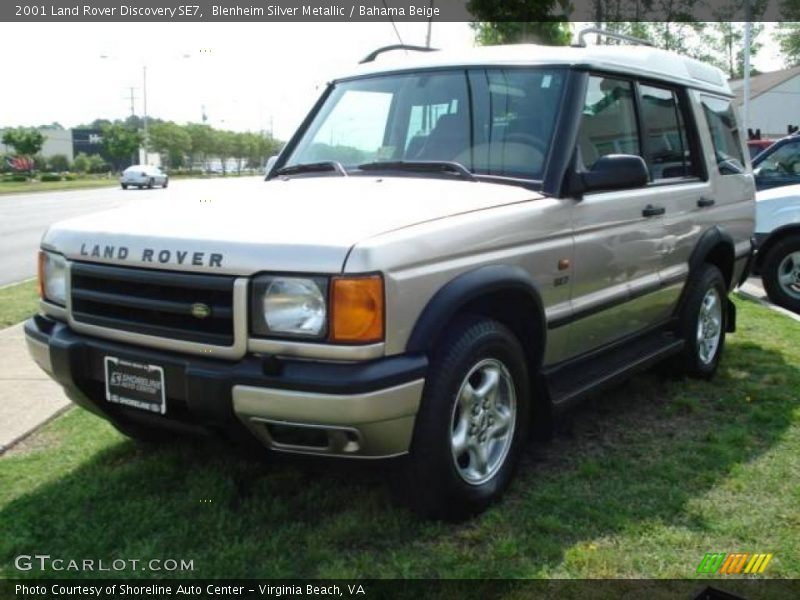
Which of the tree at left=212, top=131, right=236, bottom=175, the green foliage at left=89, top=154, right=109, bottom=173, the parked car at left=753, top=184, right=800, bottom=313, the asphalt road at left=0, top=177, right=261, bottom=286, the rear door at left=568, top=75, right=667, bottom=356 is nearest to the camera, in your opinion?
the rear door at left=568, top=75, right=667, bottom=356

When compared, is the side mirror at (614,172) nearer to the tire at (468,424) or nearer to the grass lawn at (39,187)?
the tire at (468,424)

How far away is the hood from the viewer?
9.39 ft

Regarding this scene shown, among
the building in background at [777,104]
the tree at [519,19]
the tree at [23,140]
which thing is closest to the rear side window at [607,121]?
the tree at [519,19]

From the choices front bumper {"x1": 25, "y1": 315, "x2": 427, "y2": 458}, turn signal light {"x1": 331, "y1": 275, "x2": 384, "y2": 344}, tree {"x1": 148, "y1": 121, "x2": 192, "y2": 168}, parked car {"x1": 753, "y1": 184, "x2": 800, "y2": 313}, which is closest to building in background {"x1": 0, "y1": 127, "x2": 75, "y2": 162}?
tree {"x1": 148, "y1": 121, "x2": 192, "y2": 168}

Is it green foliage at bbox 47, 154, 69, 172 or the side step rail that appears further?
green foliage at bbox 47, 154, 69, 172

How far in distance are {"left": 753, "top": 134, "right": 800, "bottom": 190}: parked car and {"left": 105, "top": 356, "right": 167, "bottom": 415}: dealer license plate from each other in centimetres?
937

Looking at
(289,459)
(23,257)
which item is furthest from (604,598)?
(23,257)

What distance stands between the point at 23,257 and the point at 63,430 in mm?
9651

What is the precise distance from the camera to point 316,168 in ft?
13.9

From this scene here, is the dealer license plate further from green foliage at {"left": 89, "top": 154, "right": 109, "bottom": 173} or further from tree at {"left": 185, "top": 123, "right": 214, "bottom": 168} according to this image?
tree at {"left": 185, "top": 123, "right": 214, "bottom": 168}

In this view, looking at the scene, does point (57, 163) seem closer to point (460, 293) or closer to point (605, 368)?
point (605, 368)

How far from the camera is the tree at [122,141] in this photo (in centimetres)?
9131

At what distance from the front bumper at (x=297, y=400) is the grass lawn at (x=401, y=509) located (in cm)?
17

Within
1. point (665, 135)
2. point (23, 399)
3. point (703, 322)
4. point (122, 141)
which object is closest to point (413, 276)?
point (665, 135)
